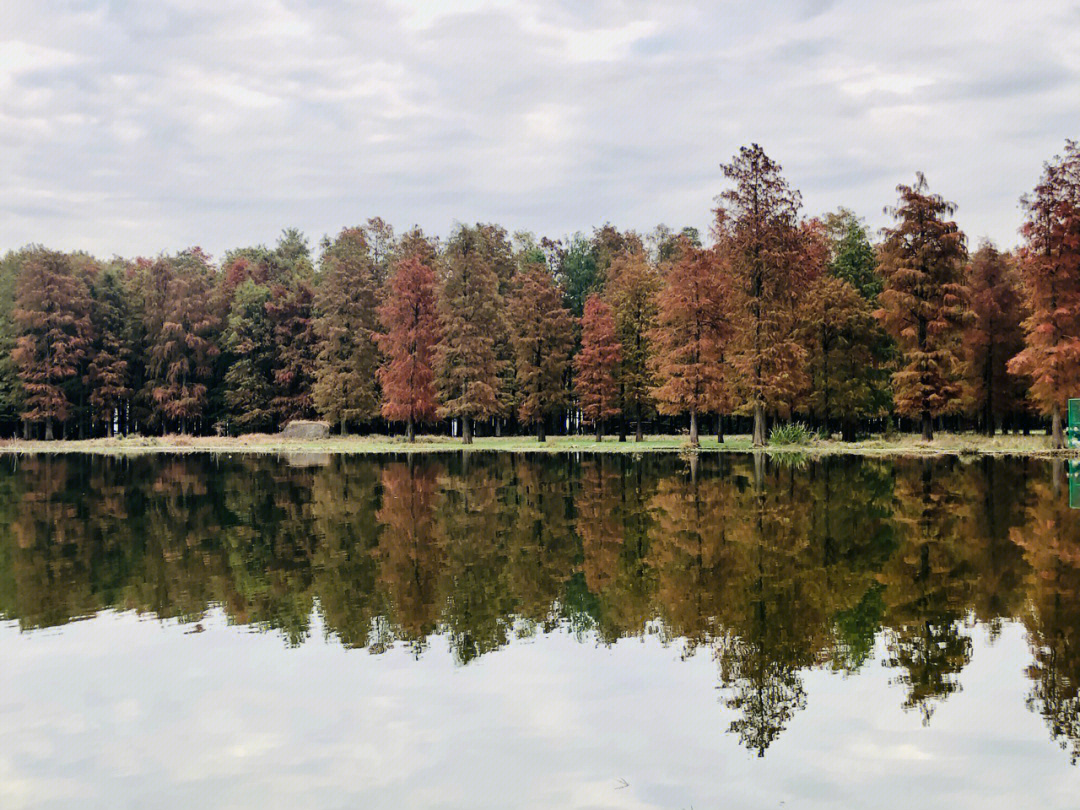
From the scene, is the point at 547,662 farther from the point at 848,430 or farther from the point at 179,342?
the point at 179,342

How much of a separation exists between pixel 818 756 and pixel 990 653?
4.41 metres

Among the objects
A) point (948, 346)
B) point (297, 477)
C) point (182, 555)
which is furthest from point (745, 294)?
point (182, 555)

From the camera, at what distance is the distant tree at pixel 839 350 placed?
→ 235ft

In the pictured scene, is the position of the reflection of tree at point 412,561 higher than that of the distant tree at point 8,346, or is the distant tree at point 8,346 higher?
the distant tree at point 8,346

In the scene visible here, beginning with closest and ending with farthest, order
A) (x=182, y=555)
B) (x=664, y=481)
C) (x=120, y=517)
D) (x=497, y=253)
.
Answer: (x=182, y=555) → (x=120, y=517) → (x=664, y=481) → (x=497, y=253)

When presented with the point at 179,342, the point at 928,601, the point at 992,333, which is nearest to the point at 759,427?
the point at 992,333

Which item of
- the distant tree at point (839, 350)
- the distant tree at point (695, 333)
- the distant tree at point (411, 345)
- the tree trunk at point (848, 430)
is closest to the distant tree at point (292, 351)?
the distant tree at point (411, 345)

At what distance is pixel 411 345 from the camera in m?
83.9

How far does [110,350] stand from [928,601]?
331ft

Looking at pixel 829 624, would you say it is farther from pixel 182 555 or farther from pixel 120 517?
pixel 120 517

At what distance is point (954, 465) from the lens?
4653 centimetres

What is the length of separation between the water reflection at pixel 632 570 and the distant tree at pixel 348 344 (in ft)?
175

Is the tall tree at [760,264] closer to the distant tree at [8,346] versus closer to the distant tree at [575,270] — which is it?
the distant tree at [575,270]

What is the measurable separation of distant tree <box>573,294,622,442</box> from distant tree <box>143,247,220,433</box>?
40297 mm
